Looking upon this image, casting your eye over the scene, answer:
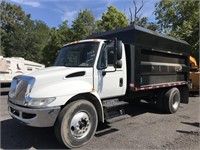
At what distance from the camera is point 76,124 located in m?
4.59

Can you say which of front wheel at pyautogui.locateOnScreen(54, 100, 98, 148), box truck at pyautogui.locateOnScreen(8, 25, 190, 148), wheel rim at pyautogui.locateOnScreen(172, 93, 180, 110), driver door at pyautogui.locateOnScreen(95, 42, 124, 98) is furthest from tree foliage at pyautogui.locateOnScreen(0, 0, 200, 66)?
front wheel at pyautogui.locateOnScreen(54, 100, 98, 148)

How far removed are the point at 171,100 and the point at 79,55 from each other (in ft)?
13.3

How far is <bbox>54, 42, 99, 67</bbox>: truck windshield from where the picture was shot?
5.22 metres

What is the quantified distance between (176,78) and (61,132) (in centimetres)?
541

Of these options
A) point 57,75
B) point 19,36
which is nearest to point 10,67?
point 57,75

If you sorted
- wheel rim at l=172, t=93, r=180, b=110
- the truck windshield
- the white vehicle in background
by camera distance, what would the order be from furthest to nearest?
the white vehicle in background → wheel rim at l=172, t=93, r=180, b=110 → the truck windshield

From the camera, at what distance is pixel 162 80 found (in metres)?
7.33

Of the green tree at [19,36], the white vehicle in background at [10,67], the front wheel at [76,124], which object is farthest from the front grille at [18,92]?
the green tree at [19,36]

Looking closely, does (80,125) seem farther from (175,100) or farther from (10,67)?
(10,67)

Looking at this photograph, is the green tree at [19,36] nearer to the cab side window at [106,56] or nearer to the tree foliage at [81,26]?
the tree foliage at [81,26]

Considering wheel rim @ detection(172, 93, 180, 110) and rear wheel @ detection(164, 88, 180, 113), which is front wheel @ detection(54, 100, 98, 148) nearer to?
rear wheel @ detection(164, 88, 180, 113)

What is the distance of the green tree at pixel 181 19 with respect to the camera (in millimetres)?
18141

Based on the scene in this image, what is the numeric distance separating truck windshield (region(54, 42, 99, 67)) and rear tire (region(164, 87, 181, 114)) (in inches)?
147

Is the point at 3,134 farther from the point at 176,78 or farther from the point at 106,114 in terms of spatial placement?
the point at 176,78
